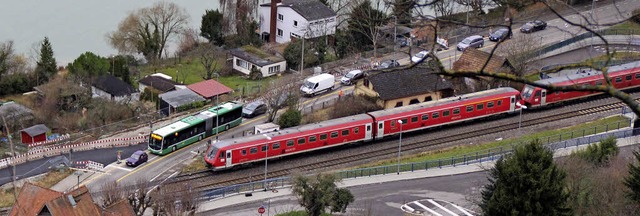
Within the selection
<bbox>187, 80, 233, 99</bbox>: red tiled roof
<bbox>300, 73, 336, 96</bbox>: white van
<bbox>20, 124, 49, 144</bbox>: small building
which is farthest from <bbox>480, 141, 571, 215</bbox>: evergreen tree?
<bbox>187, 80, 233, 99</bbox>: red tiled roof

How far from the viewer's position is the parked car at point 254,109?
46.2 m

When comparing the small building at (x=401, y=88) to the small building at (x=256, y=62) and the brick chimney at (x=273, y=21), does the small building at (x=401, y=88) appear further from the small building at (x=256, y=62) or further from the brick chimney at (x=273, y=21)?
the brick chimney at (x=273, y=21)

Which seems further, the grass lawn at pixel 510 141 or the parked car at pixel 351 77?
the parked car at pixel 351 77

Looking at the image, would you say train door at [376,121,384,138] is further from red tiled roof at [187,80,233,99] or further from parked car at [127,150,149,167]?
red tiled roof at [187,80,233,99]

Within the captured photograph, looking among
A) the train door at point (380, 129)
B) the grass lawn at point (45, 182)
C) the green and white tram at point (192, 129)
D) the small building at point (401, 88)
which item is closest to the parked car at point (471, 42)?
the small building at point (401, 88)

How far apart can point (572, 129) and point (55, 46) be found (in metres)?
42.1

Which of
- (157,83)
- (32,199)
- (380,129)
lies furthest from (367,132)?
(157,83)

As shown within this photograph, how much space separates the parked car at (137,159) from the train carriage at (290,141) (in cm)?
326

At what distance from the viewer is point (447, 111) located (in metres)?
42.2

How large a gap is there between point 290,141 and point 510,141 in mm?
10466

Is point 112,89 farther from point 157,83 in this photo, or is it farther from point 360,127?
point 360,127

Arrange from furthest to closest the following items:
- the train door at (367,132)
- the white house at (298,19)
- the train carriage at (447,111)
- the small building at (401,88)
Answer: the white house at (298,19), the small building at (401,88), the train carriage at (447,111), the train door at (367,132)

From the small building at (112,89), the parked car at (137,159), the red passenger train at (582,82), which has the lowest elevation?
the small building at (112,89)

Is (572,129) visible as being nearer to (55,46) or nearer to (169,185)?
(169,185)
